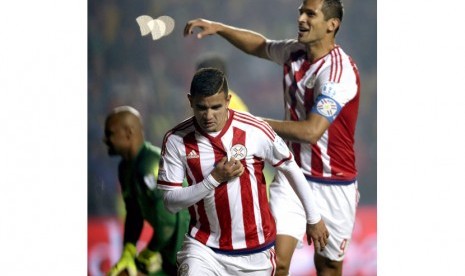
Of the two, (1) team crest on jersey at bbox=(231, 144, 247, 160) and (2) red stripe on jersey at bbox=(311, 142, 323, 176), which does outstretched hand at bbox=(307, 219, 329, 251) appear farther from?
(2) red stripe on jersey at bbox=(311, 142, 323, 176)

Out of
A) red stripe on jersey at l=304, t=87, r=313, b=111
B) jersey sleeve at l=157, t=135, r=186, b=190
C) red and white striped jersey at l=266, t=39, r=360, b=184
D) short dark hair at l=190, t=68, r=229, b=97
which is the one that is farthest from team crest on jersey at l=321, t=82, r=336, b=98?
jersey sleeve at l=157, t=135, r=186, b=190

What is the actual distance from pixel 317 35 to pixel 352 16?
2.57ft

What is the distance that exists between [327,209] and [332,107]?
573mm

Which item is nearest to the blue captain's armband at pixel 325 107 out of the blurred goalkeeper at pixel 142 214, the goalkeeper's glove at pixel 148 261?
the blurred goalkeeper at pixel 142 214

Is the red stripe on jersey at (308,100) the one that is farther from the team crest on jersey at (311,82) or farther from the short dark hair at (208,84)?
the short dark hair at (208,84)

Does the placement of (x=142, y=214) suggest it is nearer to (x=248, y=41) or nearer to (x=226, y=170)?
(x=248, y=41)

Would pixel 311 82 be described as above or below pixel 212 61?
below

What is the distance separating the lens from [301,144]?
5.11 m

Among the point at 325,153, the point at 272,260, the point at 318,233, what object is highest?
the point at 325,153

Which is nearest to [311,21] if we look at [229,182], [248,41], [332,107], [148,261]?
[332,107]

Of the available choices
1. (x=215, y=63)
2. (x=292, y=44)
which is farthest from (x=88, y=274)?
(x=292, y=44)

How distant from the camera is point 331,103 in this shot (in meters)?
4.91

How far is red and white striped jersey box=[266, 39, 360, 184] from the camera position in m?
4.98
